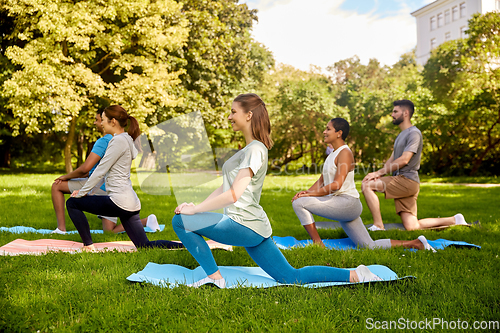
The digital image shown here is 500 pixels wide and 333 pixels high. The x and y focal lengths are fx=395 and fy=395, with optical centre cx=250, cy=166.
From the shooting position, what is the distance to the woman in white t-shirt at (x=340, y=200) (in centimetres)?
494

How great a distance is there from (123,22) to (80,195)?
17.4 meters

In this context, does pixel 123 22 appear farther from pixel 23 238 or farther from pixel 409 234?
pixel 409 234

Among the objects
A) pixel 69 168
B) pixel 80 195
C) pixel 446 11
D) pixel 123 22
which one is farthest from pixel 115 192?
pixel 446 11

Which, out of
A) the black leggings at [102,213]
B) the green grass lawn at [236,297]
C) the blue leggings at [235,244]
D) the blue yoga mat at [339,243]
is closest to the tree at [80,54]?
the black leggings at [102,213]

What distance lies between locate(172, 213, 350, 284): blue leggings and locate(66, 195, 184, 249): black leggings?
70.4 inches

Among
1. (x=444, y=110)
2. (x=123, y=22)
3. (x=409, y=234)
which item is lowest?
(x=409, y=234)

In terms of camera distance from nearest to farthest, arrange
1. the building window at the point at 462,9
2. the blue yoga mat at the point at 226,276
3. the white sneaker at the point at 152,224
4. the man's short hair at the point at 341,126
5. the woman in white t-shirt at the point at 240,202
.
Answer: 1. the woman in white t-shirt at the point at 240,202
2. the blue yoga mat at the point at 226,276
3. the man's short hair at the point at 341,126
4. the white sneaker at the point at 152,224
5. the building window at the point at 462,9

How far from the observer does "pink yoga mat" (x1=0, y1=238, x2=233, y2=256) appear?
467cm

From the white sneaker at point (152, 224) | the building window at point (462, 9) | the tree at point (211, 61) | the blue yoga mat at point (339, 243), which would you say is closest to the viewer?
the blue yoga mat at point (339, 243)

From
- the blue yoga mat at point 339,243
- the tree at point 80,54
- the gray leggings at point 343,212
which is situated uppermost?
the tree at point 80,54

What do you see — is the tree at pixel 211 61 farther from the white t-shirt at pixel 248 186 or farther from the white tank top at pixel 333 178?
the white t-shirt at pixel 248 186

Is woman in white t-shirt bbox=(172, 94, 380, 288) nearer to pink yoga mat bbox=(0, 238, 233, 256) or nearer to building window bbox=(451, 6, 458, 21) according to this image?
pink yoga mat bbox=(0, 238, 233, 256)

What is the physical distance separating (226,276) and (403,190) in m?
3.81

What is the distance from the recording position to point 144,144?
5.98 meters
